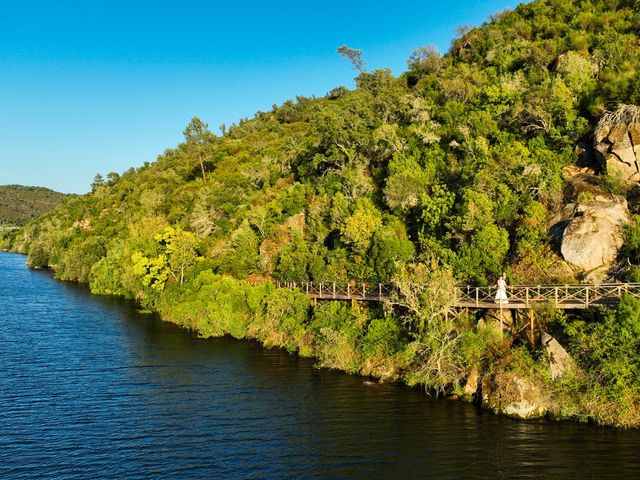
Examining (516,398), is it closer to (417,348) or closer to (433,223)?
(417,348)

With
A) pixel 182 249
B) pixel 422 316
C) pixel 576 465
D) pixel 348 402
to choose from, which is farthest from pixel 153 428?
pixel 182 249

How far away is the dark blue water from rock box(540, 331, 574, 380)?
3229 millimetres

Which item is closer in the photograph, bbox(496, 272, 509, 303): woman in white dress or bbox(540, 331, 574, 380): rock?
bbox(540, 331, 574, 380): rock

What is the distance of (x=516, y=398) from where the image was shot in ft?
100

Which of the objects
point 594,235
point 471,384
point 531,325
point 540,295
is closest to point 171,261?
point 471,384

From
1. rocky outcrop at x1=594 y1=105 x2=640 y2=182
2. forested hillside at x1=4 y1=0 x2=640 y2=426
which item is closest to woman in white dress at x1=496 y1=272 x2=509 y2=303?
forested hillside at x1=4 y1=0 x2=640 y2=426

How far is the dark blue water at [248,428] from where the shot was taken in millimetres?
24281

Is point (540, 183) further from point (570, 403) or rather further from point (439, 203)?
point (570, 403)

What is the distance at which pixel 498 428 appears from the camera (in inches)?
1132

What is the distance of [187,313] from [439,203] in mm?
32551

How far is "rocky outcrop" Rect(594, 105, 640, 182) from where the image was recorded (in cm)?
4359

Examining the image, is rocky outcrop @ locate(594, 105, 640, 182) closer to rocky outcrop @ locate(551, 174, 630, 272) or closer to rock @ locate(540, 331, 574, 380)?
rocky outcrop @ locate(551, 174, 630, 272)

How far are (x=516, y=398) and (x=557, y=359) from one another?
12.7ft

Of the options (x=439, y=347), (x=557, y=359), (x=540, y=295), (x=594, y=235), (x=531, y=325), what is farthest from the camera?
(x=594, y=235)
